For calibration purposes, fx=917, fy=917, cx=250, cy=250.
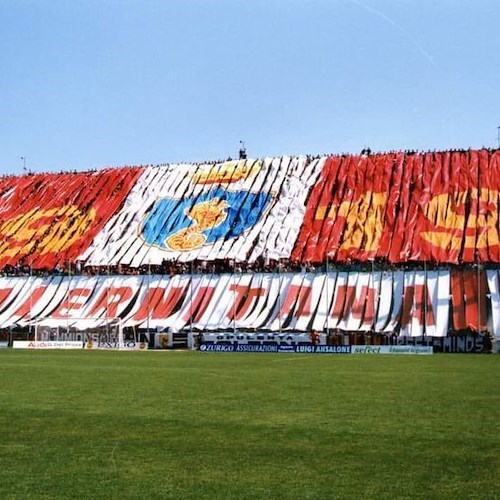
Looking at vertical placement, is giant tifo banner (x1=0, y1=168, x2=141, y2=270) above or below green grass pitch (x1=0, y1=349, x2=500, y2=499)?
above

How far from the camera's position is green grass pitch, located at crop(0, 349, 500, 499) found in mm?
9289

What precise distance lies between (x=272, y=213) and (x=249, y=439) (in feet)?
147

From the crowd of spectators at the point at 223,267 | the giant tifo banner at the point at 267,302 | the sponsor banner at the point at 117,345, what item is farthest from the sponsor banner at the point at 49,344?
the crowd of spectators at the point at 223,267

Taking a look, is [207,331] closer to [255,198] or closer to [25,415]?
[255,198]

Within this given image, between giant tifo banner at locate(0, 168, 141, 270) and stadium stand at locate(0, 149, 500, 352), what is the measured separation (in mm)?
142

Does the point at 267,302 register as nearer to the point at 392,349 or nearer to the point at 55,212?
the point at 392,349

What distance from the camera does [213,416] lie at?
15.0 meters

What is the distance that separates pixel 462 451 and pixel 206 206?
4906 cm

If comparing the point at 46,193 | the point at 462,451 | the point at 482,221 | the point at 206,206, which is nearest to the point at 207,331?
the point at 206,206

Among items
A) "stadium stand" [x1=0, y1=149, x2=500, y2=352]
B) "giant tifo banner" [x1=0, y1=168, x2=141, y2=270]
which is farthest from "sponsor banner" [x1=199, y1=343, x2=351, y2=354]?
"giant tifo banner" [x1=0, y1=168, x2=141, y2=270]

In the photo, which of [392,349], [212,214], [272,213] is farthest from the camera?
[212,214]

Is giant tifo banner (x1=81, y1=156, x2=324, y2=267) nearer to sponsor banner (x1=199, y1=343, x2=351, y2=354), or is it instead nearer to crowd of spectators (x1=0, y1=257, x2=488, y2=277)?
crowd of spectators (x1=0, y1=257, x2=488, y2=277)

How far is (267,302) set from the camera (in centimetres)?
5194

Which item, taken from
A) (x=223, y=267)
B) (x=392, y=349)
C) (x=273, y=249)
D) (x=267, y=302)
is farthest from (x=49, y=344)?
(x=392, y=349)
